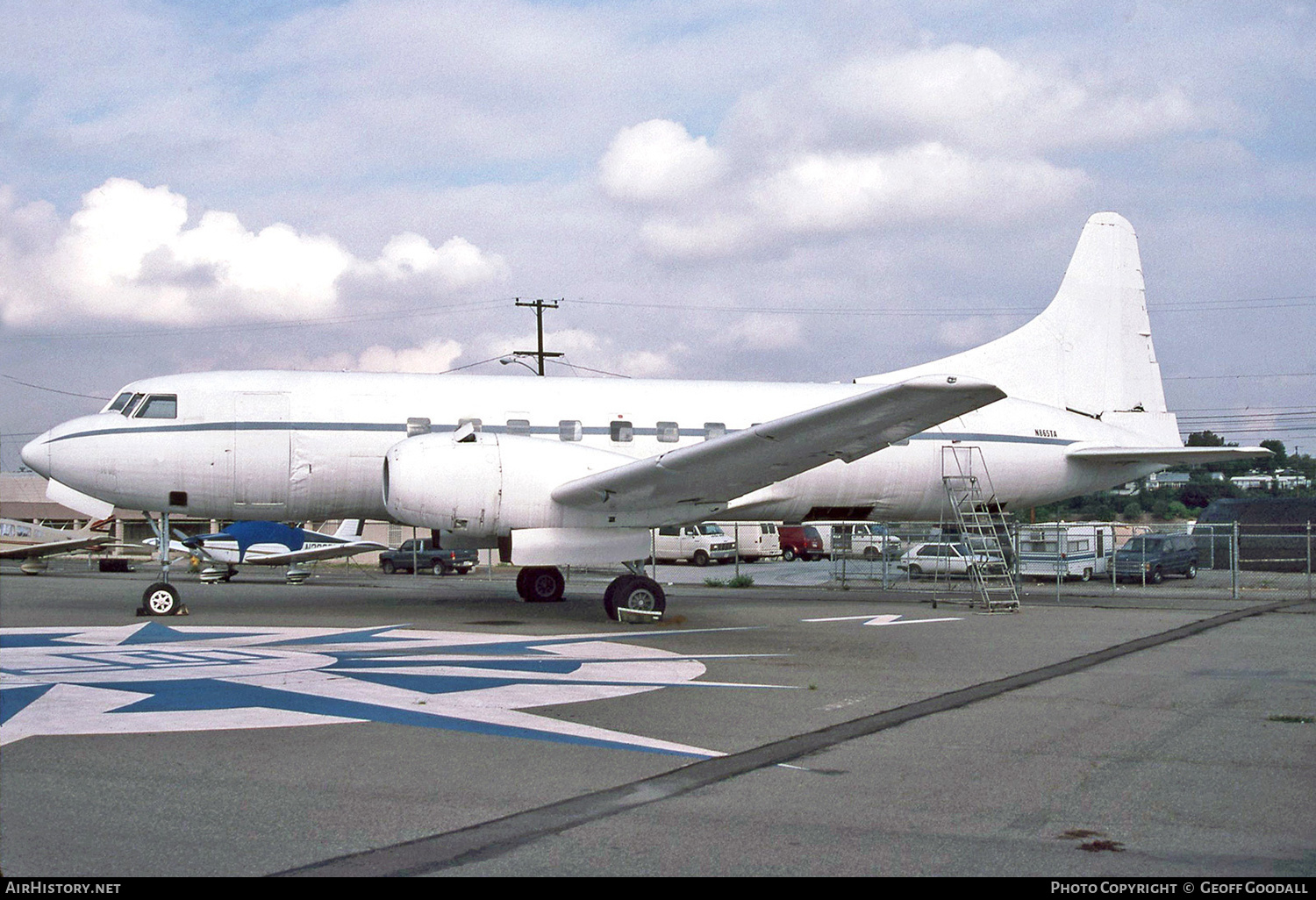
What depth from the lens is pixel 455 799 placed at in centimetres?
566

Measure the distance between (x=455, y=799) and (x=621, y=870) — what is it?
5.05 feet

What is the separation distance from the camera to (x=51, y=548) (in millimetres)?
31922

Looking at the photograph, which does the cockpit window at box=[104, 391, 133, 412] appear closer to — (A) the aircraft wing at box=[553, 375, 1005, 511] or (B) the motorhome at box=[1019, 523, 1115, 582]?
(A) the aircraft wing at box=[553, 375, 1005, 511]

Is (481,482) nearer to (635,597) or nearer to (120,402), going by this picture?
(635,597)

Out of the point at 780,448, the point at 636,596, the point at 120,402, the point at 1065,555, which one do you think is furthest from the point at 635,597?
the point at 1065,555

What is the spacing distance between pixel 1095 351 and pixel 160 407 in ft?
53.2

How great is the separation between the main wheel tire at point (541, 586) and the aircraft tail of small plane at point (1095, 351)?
796cm

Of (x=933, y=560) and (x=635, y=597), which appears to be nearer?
(x=635, y=597)

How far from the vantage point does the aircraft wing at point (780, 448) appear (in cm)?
1172

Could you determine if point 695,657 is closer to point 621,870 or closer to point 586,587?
point 621,870

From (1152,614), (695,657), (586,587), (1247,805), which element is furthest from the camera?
(586,587)

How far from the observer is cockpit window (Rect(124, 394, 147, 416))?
15.6 m

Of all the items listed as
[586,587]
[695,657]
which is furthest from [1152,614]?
[586,587]

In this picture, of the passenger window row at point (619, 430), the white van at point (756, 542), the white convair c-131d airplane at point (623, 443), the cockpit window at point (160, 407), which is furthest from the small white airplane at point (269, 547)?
the white van at point (756, 542)
